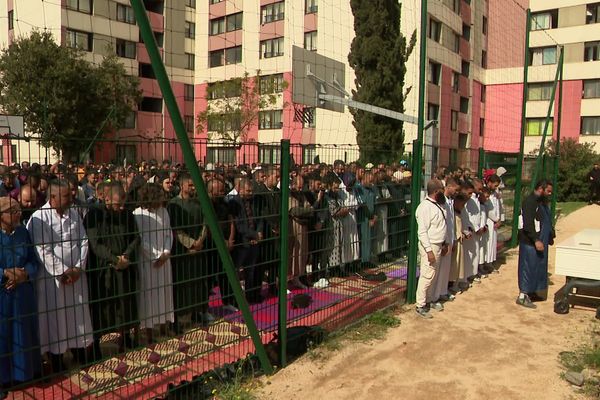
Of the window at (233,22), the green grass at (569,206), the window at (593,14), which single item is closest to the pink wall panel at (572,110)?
the window at (593,14)

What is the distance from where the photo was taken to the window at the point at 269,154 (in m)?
4.59

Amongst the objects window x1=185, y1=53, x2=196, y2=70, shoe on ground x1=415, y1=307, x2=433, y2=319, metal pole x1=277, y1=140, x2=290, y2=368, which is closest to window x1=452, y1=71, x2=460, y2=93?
shoe on ground x1=415, y1=307, x2=433, y2=319

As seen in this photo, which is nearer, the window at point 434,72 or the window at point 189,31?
the window at point 189,31

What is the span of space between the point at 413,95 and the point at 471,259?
18.1 meters

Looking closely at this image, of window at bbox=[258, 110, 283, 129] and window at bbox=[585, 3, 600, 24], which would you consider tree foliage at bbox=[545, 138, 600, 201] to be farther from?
window at bbox=[585, 3, 600, 24]

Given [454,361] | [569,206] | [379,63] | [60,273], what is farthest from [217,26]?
[569,206]

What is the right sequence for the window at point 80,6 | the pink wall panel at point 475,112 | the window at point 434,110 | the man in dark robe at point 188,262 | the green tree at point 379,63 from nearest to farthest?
the man in dark robe at point 188,262 < the window at point 80,6 < the green tree at point 379,63 < the window at point 434,110 < the pink wall panel at point 475,112

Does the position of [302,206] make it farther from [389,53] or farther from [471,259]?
[389,53]

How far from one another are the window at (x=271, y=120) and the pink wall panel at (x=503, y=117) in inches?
→ 439

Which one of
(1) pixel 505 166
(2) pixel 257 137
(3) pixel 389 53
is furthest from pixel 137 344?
(2) pixel 257 137

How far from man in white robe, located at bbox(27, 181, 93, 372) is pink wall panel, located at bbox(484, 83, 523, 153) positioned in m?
23.6

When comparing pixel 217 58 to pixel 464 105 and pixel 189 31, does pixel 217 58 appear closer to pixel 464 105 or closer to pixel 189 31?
pixel 189 31

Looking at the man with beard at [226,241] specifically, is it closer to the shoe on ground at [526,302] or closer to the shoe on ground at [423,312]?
the shoe on ground at [423,312]

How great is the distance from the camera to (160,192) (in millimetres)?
3904
